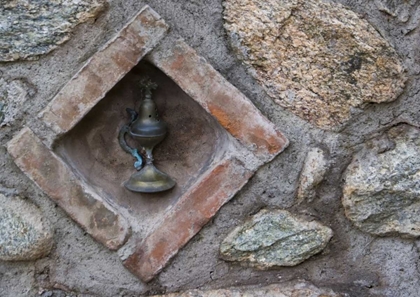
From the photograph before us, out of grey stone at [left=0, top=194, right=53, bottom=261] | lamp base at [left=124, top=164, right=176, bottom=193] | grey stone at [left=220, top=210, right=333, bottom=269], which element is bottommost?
grey stone at [left=0, top=194, right=53, bottom=261]

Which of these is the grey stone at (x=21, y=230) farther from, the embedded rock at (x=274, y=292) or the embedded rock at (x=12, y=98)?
→ the embedded rock at (x=274, y=292)

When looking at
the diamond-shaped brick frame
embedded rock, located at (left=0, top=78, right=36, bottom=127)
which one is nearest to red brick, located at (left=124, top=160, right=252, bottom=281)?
the diamond-shaped brick frame

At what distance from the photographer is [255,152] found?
95cm

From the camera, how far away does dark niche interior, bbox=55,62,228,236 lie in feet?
3.27

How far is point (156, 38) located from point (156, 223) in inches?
14.0

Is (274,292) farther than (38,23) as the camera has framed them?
Yes

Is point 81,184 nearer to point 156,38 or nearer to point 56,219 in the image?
point 56,219

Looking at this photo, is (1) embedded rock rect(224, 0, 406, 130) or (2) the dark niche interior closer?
(1) embedded rock rect(224, 0, 406, 130)

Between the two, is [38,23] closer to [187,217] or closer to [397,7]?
[187,217]

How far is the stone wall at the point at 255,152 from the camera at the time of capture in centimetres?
90

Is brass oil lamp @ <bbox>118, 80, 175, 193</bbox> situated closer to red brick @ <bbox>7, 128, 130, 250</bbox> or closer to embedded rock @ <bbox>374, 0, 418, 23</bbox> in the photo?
red brick @ <bbox>7, 128, 130, 250</bbox>

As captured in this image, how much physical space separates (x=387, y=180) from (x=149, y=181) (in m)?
0.46

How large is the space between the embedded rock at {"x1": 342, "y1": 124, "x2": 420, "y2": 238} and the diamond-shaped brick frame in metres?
0.16

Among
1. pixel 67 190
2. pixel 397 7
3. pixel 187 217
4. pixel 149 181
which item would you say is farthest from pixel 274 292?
pixel 397 7
